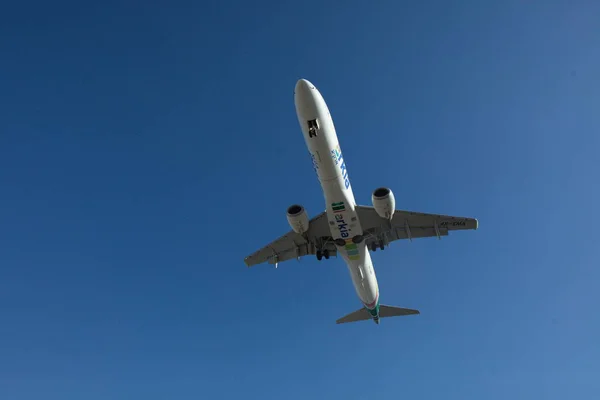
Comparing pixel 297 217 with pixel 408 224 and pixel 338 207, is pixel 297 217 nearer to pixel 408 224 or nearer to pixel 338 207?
pixel 338 207

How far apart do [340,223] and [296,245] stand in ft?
19.1

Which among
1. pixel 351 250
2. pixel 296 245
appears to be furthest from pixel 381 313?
pixel 296 245

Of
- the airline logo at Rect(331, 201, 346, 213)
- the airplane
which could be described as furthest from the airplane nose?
the airline logo at Rect(331, 201, 346, 213)

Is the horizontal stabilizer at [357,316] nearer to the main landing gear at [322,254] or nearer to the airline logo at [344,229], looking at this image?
the main landing gear at [322,254]

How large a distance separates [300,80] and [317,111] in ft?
6.23

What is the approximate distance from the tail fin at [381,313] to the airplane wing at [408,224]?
7426 millimetres

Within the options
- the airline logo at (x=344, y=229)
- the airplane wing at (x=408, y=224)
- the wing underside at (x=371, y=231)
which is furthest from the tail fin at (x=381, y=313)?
the airline logo at (x=344, y=229)

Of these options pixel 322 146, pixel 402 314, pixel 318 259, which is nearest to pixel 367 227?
pixel 318 259

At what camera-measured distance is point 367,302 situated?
113 ft

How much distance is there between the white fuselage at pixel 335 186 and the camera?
25344 mm

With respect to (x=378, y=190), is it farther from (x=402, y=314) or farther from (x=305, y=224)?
(x=402, y=314)

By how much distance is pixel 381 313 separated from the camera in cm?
3800

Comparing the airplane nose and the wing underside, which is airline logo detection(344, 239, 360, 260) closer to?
the wing underside

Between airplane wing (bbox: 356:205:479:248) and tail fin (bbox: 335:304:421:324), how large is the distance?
7426 mm
